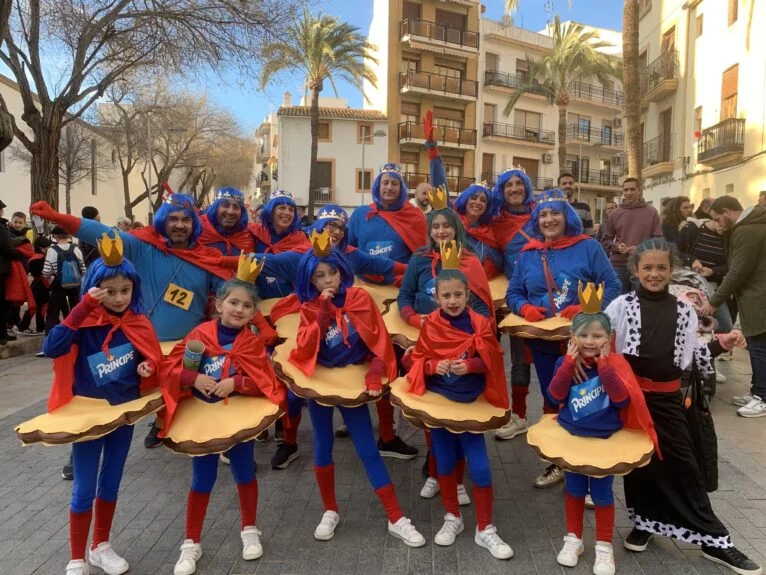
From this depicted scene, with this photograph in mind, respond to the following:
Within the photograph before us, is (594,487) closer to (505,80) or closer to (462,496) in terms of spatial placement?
(462,496)

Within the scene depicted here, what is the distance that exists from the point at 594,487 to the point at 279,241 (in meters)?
3.11

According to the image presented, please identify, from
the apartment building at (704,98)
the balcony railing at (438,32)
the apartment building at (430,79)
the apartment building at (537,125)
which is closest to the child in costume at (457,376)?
the apartment building at (704,98)

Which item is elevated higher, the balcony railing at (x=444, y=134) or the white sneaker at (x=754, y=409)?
the balcony railing at (x=444, y=134)

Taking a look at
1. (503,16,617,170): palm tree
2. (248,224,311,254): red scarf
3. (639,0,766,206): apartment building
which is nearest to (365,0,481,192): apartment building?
(503,16,617,170): palm tree

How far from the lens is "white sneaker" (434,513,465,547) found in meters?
3.26

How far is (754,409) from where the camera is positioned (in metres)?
5.58

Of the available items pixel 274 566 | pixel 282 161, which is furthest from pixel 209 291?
pixel 282 161

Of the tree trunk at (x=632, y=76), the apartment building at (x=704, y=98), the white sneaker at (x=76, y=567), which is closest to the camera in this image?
the white sneaker at (x=76, y=567)

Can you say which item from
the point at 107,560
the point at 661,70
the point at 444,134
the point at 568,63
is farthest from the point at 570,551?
the point at 444,134

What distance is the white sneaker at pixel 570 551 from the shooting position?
304 centimetres

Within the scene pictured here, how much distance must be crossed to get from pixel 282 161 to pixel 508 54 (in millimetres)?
17079

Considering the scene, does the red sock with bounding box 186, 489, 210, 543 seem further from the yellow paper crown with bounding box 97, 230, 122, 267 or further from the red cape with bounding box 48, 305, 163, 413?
the yellow paper crown with bounding box 97, 230, 122, 267

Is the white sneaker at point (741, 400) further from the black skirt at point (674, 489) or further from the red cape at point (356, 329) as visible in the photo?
the red cape at point (356, 329)

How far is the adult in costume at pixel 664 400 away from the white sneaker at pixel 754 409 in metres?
2.99
